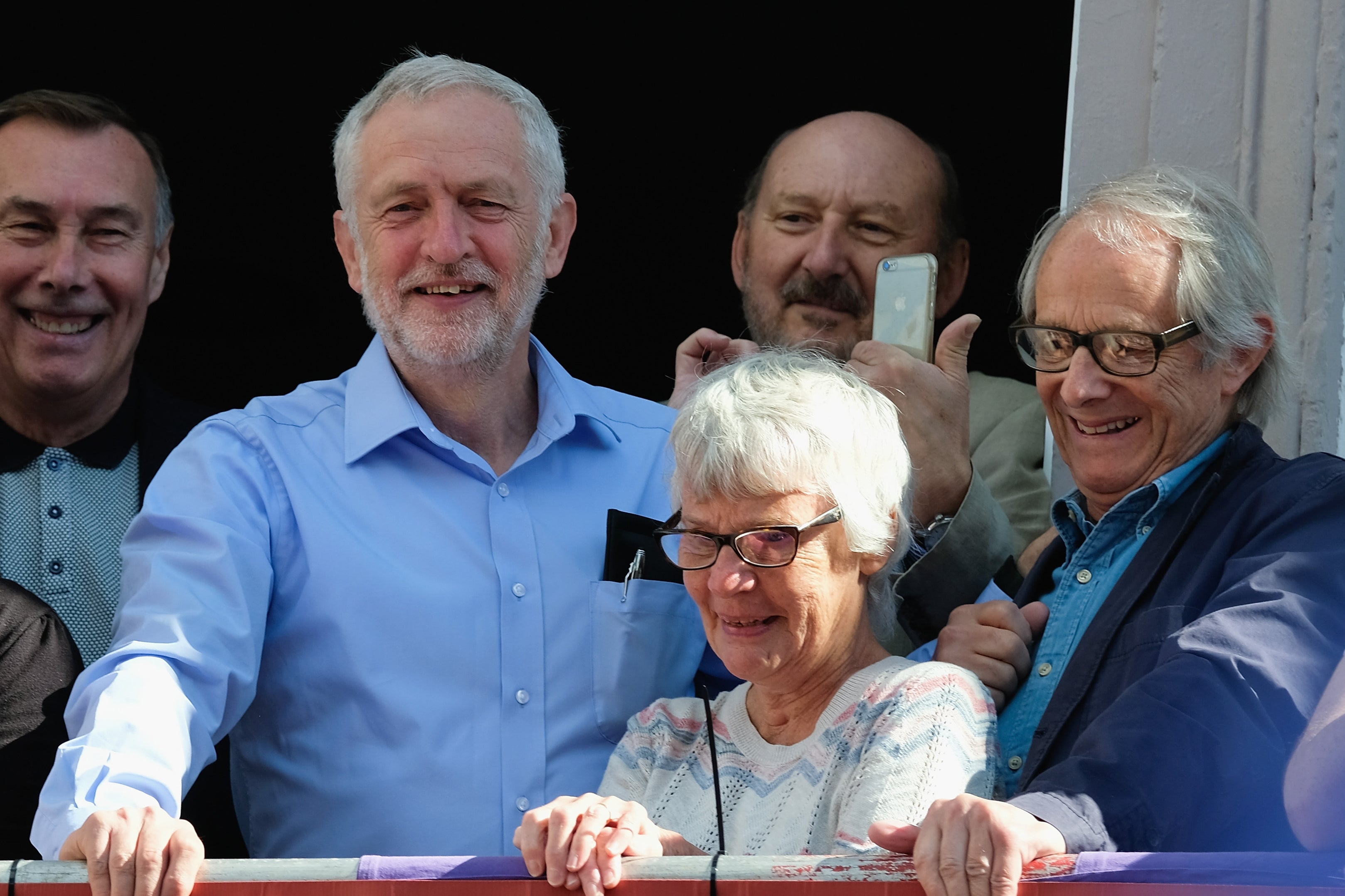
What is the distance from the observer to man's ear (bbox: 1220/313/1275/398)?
2.33 m

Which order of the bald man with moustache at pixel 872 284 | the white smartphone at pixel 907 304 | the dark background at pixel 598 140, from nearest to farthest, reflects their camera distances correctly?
the bald man with moustache at pixel 872 284 → the white smartphone at pixel 907 304 → the dark background at pixel 598 140

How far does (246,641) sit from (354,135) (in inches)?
39.4

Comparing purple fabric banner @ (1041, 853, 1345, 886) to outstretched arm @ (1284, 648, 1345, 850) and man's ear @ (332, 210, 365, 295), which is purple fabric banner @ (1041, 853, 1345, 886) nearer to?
outstretched arm @ (1284, 648, 1345, 850)

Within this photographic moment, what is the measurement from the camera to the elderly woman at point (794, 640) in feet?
6.67

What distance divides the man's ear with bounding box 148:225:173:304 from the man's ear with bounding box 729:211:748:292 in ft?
4.57

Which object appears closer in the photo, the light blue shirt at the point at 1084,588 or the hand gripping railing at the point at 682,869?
the hand gripping railing at the point at 682,869

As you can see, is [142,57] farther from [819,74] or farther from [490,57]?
[819,74]

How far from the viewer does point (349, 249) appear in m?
2.92

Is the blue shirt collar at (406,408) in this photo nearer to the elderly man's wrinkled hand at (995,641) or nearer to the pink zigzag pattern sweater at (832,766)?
the pink zigzag pattern sweater at (832,766)

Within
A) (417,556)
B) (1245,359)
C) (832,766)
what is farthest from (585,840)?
(1245,359)

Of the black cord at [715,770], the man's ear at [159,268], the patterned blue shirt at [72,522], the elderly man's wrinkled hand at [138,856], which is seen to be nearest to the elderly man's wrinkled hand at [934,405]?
the black cord at [715,770]

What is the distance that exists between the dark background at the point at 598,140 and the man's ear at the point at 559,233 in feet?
6.21

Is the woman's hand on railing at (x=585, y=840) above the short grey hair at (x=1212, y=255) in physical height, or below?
below

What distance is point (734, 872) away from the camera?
162 centimetres
